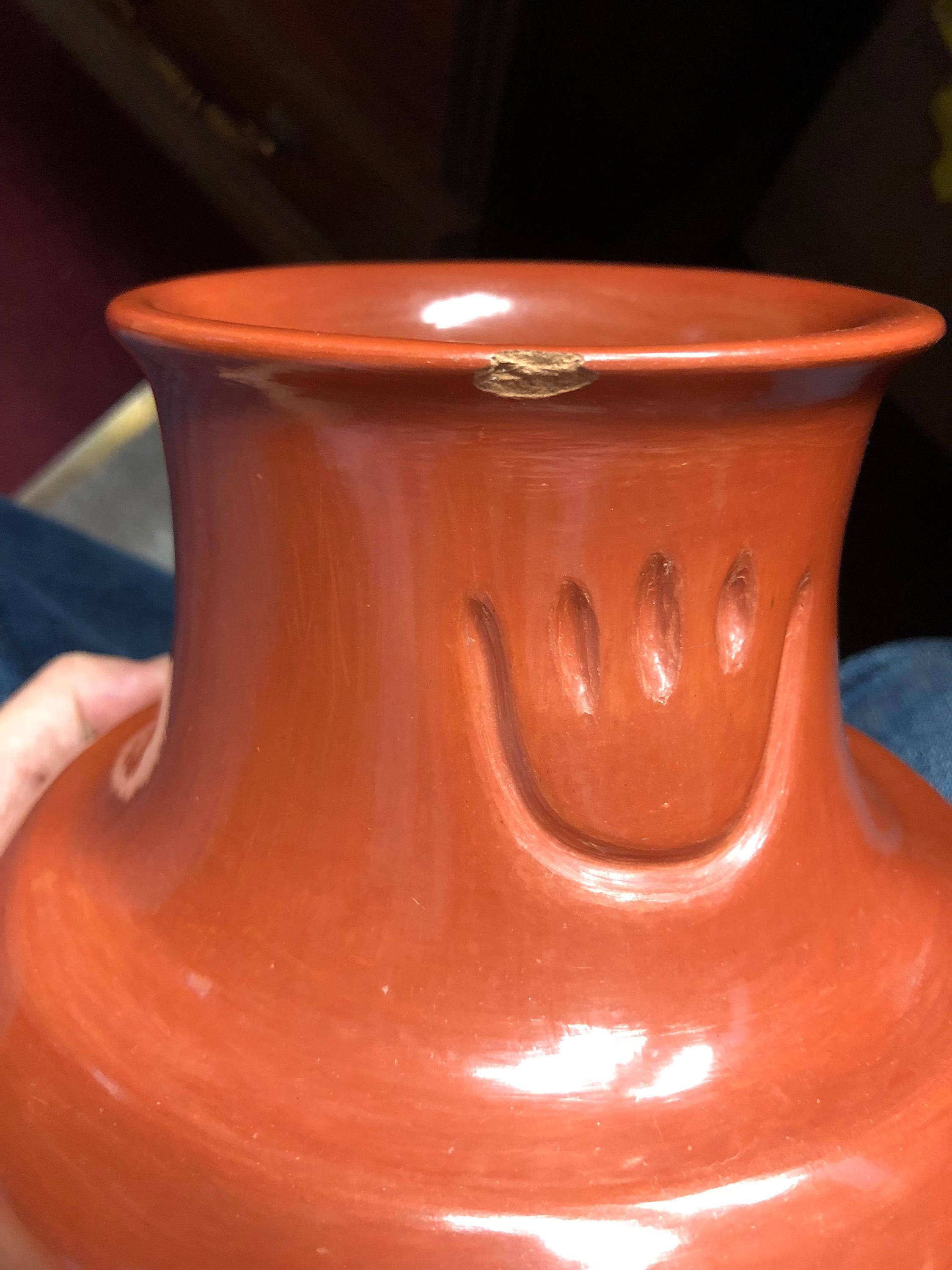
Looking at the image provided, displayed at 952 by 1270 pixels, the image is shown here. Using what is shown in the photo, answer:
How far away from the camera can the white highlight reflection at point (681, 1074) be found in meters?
0.27

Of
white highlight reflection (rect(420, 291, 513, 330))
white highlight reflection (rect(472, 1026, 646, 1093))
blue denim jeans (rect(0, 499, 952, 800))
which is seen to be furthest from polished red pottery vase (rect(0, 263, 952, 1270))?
blue denim jeans (rect(0, 499, 952, 800))

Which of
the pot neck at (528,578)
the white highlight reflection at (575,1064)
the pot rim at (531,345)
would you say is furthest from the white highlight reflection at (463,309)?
the white highlight reflection at (575,1064)

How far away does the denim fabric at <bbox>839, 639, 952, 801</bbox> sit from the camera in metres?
0.69

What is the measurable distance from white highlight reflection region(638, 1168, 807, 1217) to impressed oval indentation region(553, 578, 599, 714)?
12cm

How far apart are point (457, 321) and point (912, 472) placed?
47 centimetres

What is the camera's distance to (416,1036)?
283 millimetres

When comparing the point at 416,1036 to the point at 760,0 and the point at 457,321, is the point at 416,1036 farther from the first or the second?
the point at 760,0

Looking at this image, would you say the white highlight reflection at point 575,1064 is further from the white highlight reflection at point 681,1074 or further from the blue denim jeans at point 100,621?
the blue denim jeans at point 100,621

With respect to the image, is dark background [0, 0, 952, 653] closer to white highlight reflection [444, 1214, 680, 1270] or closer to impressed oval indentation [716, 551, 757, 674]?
impressed oval indentation [716, 551, 757, 674]

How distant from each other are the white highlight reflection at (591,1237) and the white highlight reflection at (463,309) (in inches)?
13.6

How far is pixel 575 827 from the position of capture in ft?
0.94

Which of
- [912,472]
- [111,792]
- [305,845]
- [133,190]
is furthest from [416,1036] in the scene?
[133,190]

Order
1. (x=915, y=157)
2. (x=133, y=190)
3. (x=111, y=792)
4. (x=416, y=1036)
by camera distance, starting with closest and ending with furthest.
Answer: (x=416, y=1036) < (x=111, y=792) < (x=915, y=157) < (x=133, y=190)

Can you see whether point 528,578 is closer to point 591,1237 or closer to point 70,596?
point 591,1237
